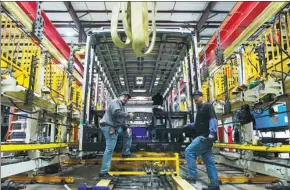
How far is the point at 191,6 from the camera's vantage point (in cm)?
1023

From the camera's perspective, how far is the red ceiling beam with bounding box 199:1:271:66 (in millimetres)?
4352

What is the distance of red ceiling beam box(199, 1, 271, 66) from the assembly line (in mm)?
22

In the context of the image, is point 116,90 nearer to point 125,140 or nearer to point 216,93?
point 216,93

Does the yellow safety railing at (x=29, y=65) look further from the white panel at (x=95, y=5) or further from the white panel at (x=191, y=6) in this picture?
the white panel at (x=191, y=6)

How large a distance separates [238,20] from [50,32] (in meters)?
4.01

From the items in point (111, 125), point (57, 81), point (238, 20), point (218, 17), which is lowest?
point (111, 125)

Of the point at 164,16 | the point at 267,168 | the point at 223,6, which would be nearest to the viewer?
the point at 267,168

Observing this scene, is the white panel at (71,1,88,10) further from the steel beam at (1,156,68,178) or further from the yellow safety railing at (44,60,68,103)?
the steel beam at (1,156,68,178)

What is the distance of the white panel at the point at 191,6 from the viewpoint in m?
9.95

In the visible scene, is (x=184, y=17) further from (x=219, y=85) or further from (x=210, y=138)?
(x=210, y=138)

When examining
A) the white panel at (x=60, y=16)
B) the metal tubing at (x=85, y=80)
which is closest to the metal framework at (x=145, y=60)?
the metal tubing at (x=85, y=80)

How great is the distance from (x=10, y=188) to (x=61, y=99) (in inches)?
117

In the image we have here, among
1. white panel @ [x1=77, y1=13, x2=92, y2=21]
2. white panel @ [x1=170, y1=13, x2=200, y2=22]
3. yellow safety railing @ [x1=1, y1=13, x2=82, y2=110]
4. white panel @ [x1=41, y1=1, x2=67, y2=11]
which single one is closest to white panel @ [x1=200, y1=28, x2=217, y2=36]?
white panel @ [x1=170, y1=13, x2=200, y2=22]

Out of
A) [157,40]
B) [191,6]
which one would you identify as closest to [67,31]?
Result: [191,6]
